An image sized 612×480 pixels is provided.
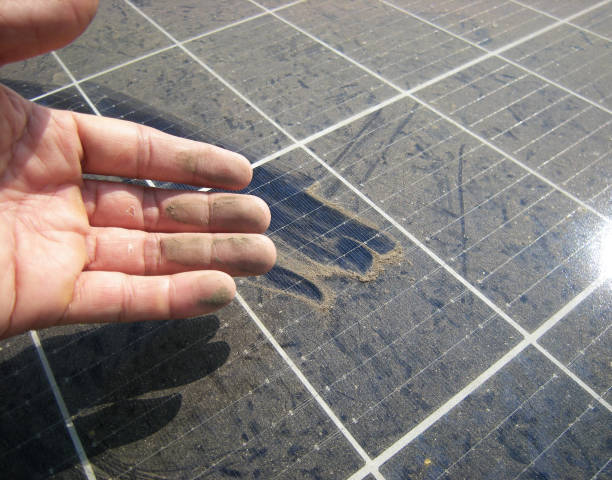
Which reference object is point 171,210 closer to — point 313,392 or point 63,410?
point 63,410

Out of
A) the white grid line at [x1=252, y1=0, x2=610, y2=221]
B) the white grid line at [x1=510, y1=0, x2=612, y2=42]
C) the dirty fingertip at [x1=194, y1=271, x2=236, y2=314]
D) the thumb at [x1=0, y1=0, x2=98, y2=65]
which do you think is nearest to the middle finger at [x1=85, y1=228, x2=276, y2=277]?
the dirty fingertip at [x1=194, y1=271, x2=236, y2=314]

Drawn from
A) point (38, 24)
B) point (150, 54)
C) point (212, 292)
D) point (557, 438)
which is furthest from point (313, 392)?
point (150, 54)

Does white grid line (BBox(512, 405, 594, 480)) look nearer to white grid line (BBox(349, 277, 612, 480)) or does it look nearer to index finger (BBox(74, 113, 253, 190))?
white grid line (BBox(349, 277, 612, 480))

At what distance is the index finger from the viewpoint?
214 cm

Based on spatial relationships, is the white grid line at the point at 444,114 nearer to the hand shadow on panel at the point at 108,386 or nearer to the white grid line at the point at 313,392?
the white grid line at the point at 313,392

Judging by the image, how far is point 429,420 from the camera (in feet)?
5.99

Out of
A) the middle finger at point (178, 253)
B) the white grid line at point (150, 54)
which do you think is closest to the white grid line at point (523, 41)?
the white grid line at point (150, 54)

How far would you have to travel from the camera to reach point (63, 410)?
182cm

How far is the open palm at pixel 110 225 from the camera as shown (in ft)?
5.85

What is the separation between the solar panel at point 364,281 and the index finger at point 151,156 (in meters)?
0.46

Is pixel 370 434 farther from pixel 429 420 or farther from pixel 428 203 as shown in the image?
pixel 428 203

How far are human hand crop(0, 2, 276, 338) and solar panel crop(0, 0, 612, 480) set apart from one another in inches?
11.9

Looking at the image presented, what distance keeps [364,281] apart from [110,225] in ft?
4.11

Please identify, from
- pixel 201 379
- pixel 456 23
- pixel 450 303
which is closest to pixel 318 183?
pixel 450 303
